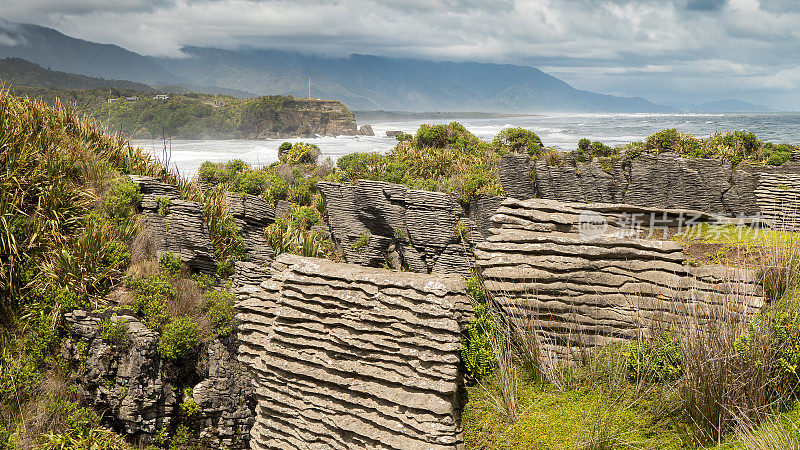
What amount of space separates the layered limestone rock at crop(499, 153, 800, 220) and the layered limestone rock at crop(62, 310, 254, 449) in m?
16.5

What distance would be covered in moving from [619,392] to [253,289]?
4749 millimetres

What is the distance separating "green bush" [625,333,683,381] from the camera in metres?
4.69

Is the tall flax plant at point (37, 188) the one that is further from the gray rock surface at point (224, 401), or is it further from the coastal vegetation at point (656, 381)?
the coastal vegetation at point (656, 381)

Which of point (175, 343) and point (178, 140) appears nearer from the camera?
point (175, 343)

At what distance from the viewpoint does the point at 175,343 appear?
8.28 metres

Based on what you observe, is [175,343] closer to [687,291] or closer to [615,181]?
[687,291]

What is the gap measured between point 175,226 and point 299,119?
3436 inches

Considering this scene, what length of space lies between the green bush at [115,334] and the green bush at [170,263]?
1535 millimetres

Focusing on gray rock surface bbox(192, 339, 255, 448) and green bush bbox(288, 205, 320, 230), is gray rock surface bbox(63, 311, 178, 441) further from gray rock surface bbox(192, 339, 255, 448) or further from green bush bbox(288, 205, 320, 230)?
green bush bbox(288, 205, 320, 230)

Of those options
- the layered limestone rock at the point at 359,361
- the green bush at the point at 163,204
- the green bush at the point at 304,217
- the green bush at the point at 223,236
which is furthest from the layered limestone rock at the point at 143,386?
the green bush at the point at 304,217

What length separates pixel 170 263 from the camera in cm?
948

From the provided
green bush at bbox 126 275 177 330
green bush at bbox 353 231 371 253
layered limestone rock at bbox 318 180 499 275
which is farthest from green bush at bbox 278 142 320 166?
green bush at bbox 126 275 177 330

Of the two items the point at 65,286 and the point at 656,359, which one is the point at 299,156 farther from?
the point at 656,359

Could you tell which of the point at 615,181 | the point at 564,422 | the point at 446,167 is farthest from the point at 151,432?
the point at 446,167
